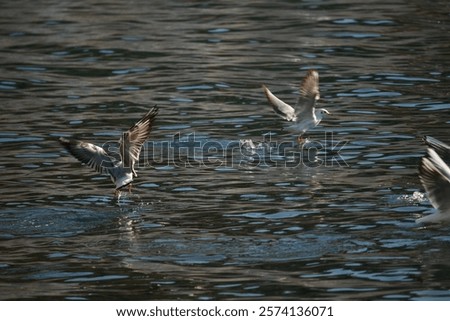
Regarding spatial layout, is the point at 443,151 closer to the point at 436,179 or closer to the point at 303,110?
the point at 436,179

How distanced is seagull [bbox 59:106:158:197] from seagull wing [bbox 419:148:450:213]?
3.15 m

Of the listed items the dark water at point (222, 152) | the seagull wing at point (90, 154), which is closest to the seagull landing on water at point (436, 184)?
the dark water at point (222, 152)

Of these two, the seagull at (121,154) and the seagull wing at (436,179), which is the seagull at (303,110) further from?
the seagull wing at (436,179)

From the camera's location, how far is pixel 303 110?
15773 millimetres

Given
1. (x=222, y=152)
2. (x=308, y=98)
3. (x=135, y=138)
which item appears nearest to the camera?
(x=135, y=138)

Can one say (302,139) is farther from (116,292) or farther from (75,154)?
(116,292)

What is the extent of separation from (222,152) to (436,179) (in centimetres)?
464

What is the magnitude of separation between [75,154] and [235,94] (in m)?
6.05

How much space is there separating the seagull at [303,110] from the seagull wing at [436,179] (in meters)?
4.18

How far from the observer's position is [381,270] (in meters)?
10.7

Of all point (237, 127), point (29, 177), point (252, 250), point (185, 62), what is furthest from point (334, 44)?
point (252, 250)

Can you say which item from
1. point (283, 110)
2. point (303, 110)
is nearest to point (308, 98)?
point (303, 110)

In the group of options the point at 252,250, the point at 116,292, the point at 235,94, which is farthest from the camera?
the point at 235,94

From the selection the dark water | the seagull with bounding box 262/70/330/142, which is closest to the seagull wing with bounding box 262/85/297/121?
the seagull with bounding box 262/70/330/142
